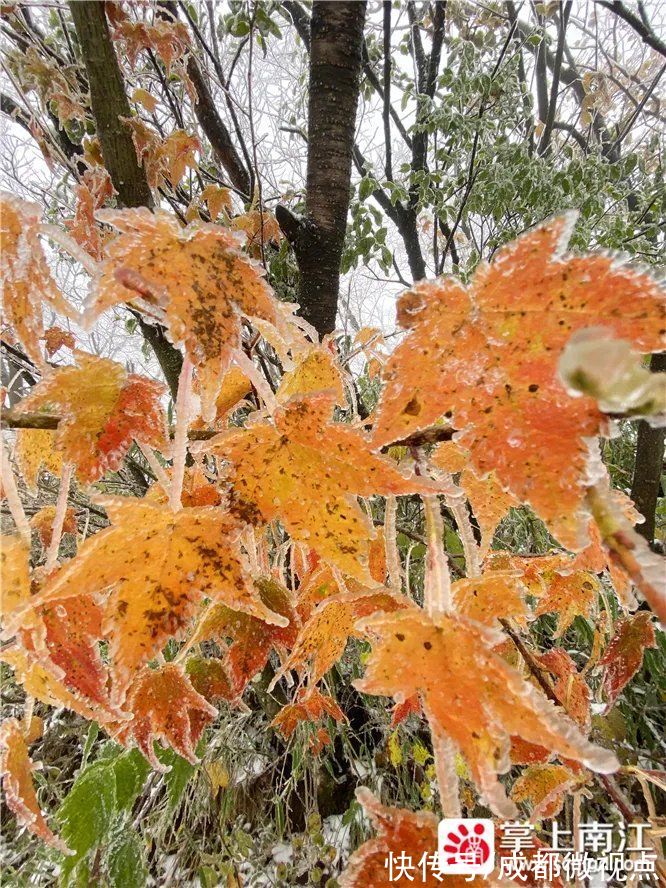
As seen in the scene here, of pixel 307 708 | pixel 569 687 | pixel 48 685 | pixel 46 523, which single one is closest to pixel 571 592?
pixel 569 687

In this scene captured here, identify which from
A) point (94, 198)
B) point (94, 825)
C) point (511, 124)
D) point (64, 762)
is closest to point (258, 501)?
point (94, 825)

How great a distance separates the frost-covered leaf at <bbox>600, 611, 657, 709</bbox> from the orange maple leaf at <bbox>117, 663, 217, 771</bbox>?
379 mm

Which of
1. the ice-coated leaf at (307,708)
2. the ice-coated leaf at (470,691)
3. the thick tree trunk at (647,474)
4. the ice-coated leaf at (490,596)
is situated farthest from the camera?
the thick tree trunk at (647,474)

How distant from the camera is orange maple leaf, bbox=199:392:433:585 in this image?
0.25 meters

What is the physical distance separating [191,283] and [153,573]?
146 mm

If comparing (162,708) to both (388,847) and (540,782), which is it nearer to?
(388,847)

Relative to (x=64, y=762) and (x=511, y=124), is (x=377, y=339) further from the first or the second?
(x=64, y=762)

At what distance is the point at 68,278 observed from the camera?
94.8 inches

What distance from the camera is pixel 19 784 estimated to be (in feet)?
0.94

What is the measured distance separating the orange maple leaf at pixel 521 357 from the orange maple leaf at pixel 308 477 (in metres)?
0.03

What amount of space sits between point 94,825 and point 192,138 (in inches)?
34.1

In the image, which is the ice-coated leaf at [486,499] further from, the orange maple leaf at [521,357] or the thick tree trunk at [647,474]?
the thick tree trunk at [647,474]

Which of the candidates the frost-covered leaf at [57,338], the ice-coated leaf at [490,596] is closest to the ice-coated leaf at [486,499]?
the ice-coated leaf at [490,596]

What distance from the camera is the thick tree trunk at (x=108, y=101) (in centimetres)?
40
